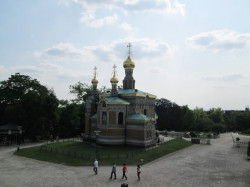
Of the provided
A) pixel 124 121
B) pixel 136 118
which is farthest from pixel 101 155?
pixel 136 118

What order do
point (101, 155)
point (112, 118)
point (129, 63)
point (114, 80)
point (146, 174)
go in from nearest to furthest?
point (146, 174), point (101, 155), point (112, 118), point (114, 80), point (129, 63)

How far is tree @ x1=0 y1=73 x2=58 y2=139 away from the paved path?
1319cm

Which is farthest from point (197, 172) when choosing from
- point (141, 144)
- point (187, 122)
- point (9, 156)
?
point (187, 122)

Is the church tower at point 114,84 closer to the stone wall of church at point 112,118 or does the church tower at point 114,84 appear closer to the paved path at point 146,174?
the stone wall of church at point 112,118

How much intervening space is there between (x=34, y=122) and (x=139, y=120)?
68.2ft

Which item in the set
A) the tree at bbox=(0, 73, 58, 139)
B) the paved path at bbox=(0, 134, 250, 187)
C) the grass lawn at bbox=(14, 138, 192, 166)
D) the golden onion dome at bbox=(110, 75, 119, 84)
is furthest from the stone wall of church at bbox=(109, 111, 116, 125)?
the tree at bbox=(0, 73, 58, 139)

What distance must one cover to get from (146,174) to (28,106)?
1150 inches

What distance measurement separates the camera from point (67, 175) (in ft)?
65.7

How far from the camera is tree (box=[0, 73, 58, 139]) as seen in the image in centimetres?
4000

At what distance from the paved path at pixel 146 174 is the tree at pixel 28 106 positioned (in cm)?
1319

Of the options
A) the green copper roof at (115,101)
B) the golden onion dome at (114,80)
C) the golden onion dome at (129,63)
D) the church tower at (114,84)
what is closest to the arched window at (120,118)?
the green copper roof at (115,101)

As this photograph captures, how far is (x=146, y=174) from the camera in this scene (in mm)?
20484

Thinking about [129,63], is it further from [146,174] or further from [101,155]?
[146,174]

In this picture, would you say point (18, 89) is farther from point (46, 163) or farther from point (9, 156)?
point (46, 163)
